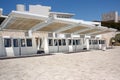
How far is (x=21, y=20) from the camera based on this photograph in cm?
1902

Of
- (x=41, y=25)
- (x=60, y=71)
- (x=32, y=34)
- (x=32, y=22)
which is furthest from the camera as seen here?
(x=32, y=34)

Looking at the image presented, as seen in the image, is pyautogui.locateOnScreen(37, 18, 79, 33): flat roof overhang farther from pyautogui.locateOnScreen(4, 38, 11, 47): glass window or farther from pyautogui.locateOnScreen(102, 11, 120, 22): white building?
pyautogui.locateOnScreen(102, 11, 120, 22): white building

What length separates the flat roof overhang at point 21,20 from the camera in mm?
17566

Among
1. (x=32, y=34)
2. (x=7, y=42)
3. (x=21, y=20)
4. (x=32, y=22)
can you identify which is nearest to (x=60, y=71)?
(x=7, y=42)

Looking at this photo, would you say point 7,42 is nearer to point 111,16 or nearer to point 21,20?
point 21,20

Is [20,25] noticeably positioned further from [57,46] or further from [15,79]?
[15,79]

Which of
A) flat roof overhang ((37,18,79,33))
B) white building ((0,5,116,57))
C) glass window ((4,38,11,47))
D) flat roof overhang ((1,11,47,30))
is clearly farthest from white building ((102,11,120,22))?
glass window ((4,38,11,47))

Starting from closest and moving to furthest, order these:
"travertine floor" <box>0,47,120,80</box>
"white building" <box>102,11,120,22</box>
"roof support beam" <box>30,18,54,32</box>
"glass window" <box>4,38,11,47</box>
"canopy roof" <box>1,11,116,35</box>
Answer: "travertine floor" <box>0,47,120,80</box>, "canopy roof" <box>1,11,116,35</box>, "glass window" <box>4,38,11,47</box>, "roof support beam" <box>30,18,54,32</box>, "white building" <box>102,11,120,22</box>

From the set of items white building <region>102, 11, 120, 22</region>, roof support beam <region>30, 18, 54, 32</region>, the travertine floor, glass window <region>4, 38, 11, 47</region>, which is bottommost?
the travertine floor

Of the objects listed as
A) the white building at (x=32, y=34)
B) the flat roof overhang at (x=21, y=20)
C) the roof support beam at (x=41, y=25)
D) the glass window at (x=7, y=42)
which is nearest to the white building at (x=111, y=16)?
the white building at (x=32, y=34)

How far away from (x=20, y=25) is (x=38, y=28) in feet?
10.4

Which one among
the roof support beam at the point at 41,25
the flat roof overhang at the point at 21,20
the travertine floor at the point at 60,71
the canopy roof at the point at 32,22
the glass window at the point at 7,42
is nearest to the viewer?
the travertine floor at the point at 60,71

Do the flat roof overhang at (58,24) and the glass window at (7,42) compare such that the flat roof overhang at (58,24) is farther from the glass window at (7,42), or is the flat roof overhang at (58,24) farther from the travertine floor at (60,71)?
the travertine floor at (60,71)

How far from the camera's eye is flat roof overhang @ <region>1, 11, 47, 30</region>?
1757 centimetres
